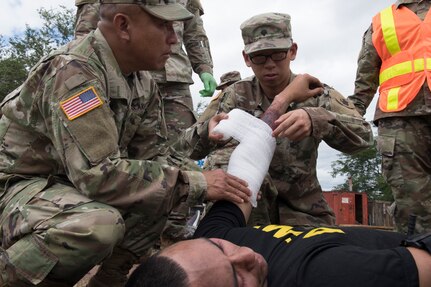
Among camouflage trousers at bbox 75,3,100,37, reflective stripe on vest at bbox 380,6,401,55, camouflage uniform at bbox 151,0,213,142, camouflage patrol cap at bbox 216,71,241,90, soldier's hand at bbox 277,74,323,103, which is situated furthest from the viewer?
camouflage patrol cap at bbox 216,71,241,90

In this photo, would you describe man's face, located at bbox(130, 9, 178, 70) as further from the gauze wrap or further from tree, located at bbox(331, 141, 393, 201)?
tree, located at bbox(331, 141, 393, 201)

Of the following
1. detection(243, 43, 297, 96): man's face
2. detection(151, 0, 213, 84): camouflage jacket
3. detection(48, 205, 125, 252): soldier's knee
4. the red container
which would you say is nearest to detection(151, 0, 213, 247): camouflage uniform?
detection(151, 0, 213, 84): camouflage jacket

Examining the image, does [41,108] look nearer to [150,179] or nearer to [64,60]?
[64,60]

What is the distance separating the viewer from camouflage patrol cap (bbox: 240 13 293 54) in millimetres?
2947

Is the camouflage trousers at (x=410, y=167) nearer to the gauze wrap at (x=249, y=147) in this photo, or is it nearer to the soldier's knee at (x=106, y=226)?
the gauze wrap at (x=249, y=147)

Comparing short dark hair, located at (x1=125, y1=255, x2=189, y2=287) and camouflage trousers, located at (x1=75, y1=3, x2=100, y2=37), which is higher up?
camouflage trousers, located at (x1=75, y1=3, x2=100, y2=37)

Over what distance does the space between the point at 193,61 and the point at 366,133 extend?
183 centimetres

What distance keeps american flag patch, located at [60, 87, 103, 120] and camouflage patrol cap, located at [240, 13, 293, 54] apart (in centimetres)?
115

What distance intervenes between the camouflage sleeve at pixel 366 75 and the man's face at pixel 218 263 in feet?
7.63

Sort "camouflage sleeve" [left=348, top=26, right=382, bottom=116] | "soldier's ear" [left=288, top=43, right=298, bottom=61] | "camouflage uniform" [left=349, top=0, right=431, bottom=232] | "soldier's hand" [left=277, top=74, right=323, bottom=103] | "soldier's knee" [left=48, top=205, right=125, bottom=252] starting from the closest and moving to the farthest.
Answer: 1. "soldier's knee" [left=48, top=205, right=125, bottom=252]
2. "soldier's hand" [left=277, top=74, right=323, bottom=103]
3. "soldier's ear" [left=288, top=43, right=298, bottom=61]
4. "camouflage uniform" [left=349, top=0, right=431, bottom=232]
5. "camouflage sleeve" [left=348, top=26, right=382, bottom=116]

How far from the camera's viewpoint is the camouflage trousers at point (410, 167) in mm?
3316

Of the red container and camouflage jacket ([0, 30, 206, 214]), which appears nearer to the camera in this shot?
camouflage jacket ([0, 30, 206, 214])

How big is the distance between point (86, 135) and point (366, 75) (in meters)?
2.35

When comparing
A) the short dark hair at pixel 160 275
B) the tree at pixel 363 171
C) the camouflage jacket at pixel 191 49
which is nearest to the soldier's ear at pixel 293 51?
the camouflage jacket at pixel 191 49
